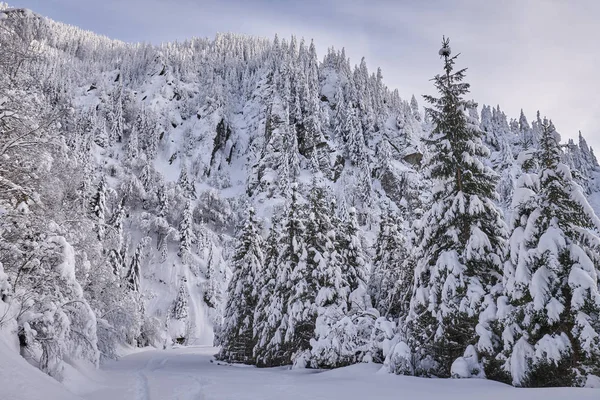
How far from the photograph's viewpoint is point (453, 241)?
1370 cm

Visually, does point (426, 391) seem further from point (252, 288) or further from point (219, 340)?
point (219, 340)

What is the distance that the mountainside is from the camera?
11227 millimetres

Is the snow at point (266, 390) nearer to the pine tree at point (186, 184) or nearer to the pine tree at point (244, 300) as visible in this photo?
the pine tree at point (244, 300)

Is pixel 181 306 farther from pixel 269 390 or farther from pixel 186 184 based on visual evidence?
pixel 269 390

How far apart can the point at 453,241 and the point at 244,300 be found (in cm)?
2271

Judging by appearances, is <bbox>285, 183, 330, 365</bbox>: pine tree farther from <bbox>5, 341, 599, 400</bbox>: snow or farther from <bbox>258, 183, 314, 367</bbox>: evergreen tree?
<bbox>5, 341, 599, 400</bbox>: snow

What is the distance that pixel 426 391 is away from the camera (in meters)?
9.39

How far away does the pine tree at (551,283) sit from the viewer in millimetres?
8570

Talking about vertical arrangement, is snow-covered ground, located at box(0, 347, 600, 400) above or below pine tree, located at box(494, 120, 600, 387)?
below

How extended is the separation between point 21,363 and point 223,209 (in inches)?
4041

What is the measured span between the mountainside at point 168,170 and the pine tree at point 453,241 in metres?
1.23

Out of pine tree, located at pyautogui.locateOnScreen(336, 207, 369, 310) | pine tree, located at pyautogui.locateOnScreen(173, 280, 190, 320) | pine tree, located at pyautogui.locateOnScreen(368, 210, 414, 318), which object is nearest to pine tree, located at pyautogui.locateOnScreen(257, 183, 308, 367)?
pine tree, located at pyautogui.locateOnScreen(336, 207, 369, 310)

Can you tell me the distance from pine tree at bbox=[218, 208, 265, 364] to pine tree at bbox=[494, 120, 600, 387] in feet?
76.5

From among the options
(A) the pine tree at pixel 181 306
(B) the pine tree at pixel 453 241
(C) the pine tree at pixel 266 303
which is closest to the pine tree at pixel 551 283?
(B) the pine tree at pixel 453 241
